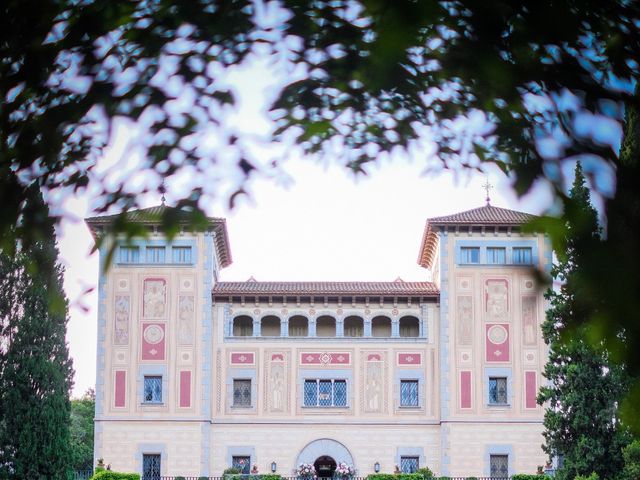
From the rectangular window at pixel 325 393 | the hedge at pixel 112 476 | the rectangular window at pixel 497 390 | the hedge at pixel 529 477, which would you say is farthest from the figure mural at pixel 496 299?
the hedge at pixel 112 476

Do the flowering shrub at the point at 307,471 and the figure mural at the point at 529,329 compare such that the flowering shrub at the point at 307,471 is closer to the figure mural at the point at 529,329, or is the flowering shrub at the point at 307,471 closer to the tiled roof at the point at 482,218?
the figure mural at the point at 529,329

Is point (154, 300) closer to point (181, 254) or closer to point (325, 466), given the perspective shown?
point (181, 254)

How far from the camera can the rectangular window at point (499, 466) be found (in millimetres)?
37894

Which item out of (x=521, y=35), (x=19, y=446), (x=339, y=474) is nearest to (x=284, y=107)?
(x=521, y=35)

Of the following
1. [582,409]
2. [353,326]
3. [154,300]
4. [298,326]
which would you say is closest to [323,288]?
[298,326]

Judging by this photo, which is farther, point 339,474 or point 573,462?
point 339,474

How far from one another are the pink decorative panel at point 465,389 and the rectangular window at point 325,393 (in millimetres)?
4287

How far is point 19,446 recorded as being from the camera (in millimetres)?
33219

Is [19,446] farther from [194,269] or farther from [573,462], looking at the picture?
[573,462]

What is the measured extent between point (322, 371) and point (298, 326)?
2.27 m

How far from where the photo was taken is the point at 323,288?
40500 millimetres

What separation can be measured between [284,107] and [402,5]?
9.96ft

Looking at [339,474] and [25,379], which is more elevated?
[25,379]

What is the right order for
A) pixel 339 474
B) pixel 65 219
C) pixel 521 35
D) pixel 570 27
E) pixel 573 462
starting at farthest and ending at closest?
pixel 339 474 < pixel 573 462 < pixel 65 219 < pixel 521 35 < pixel 570 27
